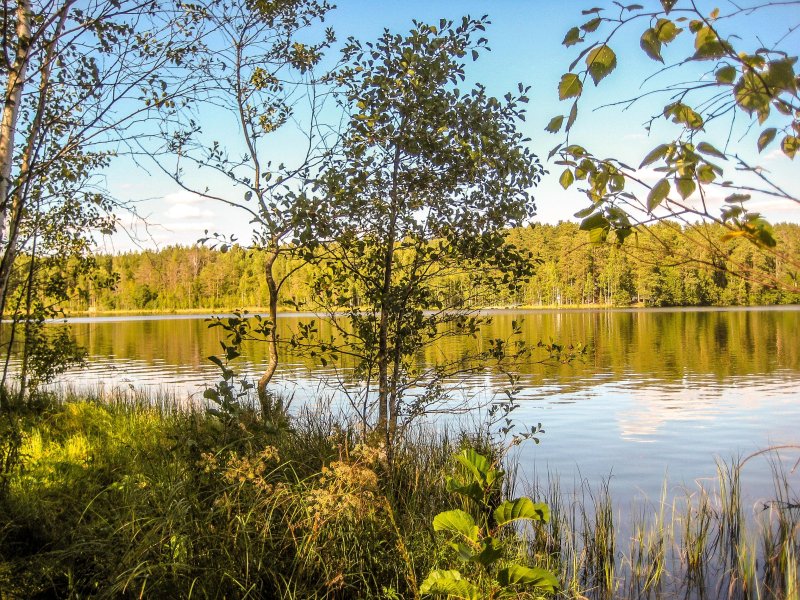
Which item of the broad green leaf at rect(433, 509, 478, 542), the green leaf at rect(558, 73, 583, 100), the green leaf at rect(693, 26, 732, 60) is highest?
the green leaf at rect(693, 26, 732, 60)

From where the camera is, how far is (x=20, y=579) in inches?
158

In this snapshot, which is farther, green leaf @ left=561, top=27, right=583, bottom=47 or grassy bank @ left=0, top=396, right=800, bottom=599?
grassy bank @ left=0, top=396, right=800, bottom=599

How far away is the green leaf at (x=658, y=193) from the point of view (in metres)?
1.61

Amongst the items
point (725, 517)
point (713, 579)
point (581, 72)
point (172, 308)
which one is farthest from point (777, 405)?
point (172, 308)

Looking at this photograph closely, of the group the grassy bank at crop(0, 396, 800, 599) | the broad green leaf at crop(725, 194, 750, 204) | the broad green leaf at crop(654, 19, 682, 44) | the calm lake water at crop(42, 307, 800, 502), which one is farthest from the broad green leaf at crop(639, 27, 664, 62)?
the calm lake water at crop(42, 307, 800, 502)

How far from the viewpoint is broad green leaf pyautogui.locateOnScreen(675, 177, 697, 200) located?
1672mm

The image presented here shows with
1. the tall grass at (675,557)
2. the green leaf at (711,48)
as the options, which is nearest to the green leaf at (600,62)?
the green leaf at (711,48)

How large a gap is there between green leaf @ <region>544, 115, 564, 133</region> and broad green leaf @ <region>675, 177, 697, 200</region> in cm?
35

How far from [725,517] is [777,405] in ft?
37.4

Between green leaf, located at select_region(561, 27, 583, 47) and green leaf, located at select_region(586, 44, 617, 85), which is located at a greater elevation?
green leaf, located at select_region(561, 27, 583, 47)

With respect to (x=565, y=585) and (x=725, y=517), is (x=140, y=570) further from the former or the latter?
(x=725, y=517)

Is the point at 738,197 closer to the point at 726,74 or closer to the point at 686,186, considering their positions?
the point at 686,186

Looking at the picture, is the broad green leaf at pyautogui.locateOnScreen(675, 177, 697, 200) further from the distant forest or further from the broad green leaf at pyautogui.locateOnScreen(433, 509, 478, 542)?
the distant forest

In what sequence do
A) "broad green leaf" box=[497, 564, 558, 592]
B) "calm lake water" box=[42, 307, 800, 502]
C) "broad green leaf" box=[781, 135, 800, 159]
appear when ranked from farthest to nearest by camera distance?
"calm lake water" box=[42, 307, 800, 502] → "broad green leaf" box=[497, 564, 558, 592] → "broad green leaf" box=[781, 135, 800, 159]
